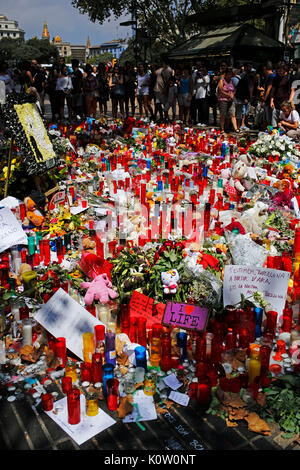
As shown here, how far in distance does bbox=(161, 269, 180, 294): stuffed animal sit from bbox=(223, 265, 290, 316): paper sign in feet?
1.34

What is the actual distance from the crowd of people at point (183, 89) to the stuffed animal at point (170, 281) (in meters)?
7.53

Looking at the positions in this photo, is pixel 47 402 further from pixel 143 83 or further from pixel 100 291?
pixel 143 83

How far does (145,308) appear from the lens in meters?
3.25

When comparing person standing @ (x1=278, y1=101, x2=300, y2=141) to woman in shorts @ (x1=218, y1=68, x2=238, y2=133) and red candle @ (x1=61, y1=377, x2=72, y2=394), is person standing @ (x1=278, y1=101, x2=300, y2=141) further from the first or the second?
red candle @ (x1=61, y1=377, x2=72, y2=394)

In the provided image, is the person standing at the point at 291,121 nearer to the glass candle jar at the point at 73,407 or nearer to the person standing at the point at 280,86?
the person standing at the point at 280,86

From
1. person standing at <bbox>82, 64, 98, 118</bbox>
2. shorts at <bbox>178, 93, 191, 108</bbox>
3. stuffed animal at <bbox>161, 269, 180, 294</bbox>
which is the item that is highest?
person standing at <bbox>82, 64, 98, 118</bbox>

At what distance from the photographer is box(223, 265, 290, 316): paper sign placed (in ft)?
10.6

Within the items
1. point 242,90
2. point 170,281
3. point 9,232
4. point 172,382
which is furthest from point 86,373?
point 242,90

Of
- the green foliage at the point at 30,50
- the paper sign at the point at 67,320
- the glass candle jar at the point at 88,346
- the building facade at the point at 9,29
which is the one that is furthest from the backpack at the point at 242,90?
the building facade at the point at 9,29

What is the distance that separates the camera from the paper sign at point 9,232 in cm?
435

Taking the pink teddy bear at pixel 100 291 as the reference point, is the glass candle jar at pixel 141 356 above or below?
below

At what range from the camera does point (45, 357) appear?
2.95 metres

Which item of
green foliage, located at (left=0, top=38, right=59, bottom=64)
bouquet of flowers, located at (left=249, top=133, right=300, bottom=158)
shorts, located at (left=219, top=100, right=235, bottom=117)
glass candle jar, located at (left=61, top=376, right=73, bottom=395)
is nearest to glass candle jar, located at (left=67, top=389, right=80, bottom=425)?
glass candle jar, located at (left=61, top=376, right=73, bottom=395)
